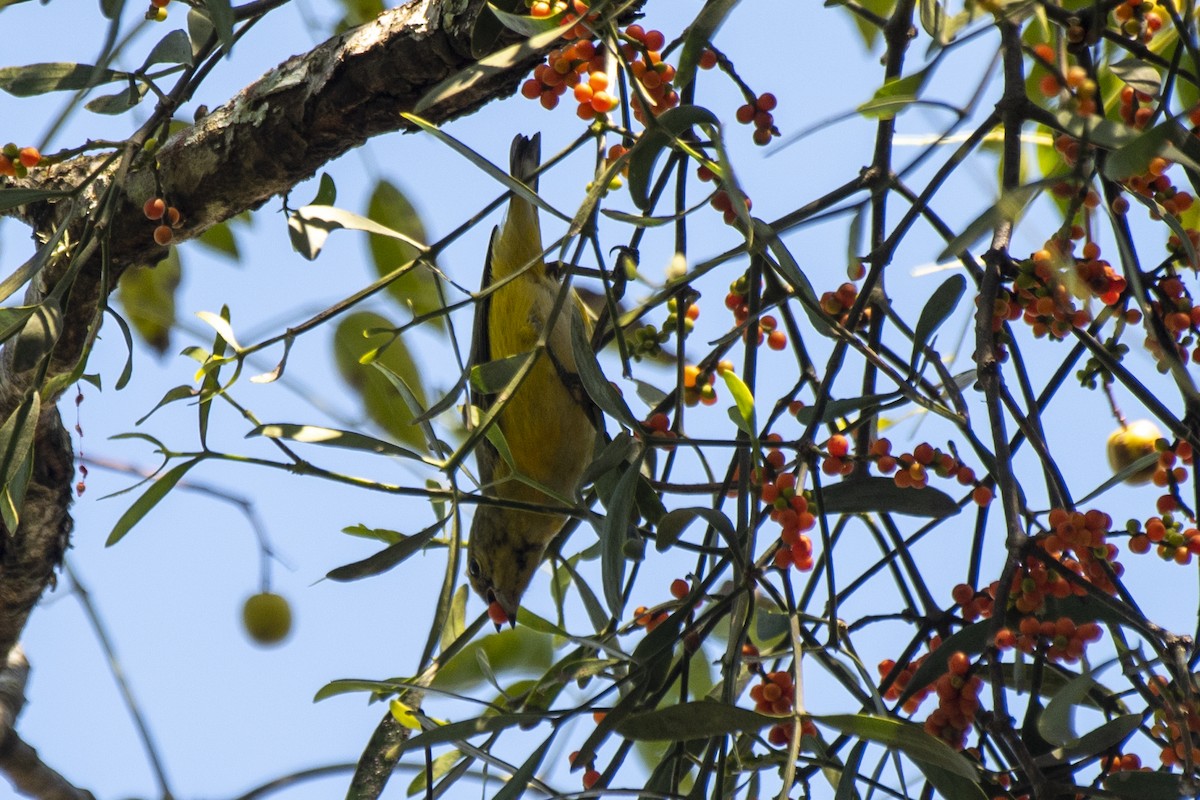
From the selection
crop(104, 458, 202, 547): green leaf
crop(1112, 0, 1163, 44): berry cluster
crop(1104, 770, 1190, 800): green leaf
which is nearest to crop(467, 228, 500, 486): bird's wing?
crop(104, 458, 202, 547): green leaf

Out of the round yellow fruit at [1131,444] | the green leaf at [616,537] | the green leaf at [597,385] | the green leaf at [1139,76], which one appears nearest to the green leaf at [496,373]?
the green leaf at [597,385]

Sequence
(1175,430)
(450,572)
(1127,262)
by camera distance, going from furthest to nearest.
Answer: (450,572)
(1175,430)
(1127,262)

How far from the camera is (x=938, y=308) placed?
3.70ft

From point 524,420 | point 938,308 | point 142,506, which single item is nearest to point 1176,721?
point 938,308

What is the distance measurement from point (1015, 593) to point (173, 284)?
5.07 ft

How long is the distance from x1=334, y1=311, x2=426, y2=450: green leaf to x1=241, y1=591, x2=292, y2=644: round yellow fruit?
0.40 m

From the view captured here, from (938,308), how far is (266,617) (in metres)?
Answer: 1.27

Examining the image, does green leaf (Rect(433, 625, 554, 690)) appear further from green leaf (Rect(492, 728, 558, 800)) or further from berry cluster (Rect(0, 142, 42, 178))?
berry cluster (Rect(0, 142, 42, 178))

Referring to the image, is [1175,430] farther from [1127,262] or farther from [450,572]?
→ [450,572]

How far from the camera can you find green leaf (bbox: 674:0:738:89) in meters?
1.00

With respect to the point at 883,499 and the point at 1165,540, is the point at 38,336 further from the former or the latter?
the point at 1165,540

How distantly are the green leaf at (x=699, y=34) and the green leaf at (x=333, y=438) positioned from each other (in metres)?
0.46

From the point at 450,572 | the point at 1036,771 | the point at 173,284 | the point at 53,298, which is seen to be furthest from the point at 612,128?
the point at 173,284

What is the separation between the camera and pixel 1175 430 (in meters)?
1.01
